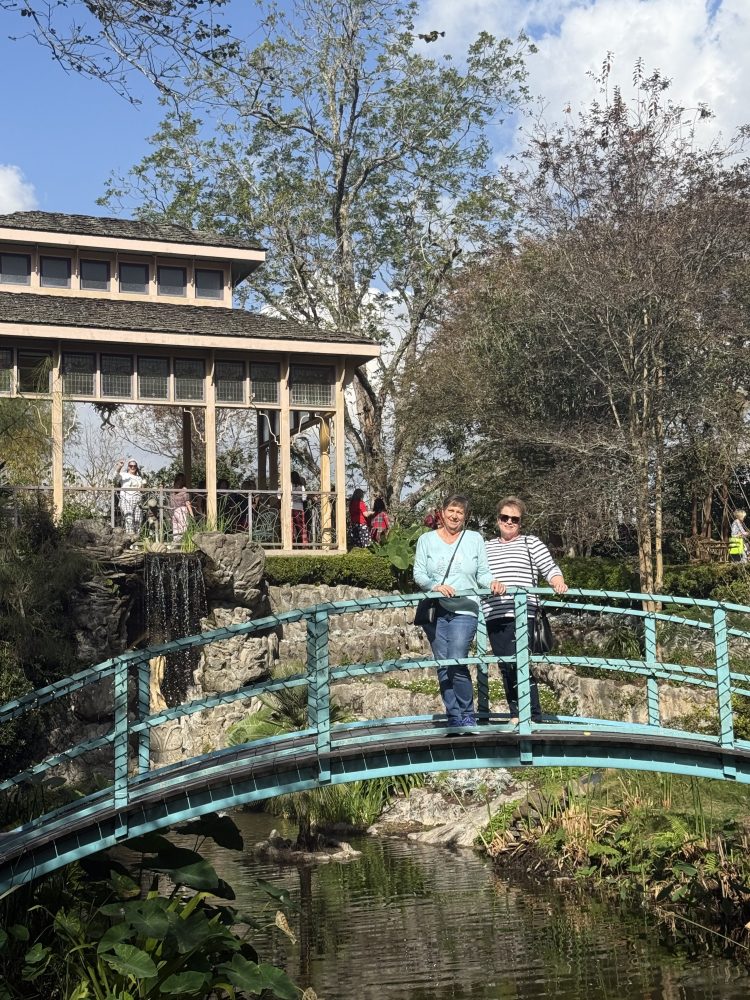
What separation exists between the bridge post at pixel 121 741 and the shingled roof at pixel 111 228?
1806 cm

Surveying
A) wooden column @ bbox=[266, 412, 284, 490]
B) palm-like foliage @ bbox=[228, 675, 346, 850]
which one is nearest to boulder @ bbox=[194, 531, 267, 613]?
palm-like foliage @ bbox=[228, 675, 346, 850]

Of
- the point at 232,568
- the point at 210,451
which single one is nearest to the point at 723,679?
the point at 232,568

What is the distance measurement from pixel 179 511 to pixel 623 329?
8.03 metres

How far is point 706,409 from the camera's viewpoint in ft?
73.9

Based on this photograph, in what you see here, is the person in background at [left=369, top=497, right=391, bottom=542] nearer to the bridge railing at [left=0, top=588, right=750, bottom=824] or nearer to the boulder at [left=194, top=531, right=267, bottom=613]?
the boulder at [left=194, top=531, right=267, bottom=613]

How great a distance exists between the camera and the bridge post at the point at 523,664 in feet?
27.8

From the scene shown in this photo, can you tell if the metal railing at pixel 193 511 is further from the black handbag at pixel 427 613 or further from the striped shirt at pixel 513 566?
the black handbag at pixel 427 613

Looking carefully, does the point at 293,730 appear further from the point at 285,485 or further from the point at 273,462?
the point at 273,462

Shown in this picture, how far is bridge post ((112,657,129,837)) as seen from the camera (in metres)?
8.34

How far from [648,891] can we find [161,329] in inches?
567

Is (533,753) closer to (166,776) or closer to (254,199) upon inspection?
(166,776)

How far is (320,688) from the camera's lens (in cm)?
834

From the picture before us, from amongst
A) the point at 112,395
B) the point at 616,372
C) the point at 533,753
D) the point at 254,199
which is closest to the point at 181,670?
the point at 112,395

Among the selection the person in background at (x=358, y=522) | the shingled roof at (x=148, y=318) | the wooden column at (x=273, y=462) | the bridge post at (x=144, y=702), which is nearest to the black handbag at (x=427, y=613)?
the bridge post at (x=144, y=702)
